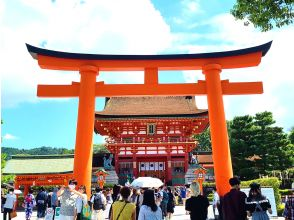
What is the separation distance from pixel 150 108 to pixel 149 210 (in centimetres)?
2275

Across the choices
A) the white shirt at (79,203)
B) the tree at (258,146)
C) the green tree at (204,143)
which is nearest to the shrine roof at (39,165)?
the tree at (258,146)

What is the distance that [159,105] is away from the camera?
90.4 ft

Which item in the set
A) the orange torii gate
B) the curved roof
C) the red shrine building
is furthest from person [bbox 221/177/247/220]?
the red shrine building

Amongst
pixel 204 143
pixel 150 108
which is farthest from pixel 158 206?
pixel 204 143

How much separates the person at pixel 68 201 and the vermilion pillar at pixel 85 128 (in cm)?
427

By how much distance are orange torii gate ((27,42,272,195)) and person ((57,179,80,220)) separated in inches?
183

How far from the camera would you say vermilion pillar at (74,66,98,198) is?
34.4 feet

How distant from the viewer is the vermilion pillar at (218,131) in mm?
10586

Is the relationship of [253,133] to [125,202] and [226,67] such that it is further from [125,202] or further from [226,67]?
[125,202]

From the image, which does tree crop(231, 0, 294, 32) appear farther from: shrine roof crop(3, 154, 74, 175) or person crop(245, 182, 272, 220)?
shrine roof crop(3, 154, 74, 175)

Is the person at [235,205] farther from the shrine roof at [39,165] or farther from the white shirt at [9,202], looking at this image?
the shrine roof at [39,165]

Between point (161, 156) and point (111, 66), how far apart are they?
14914 mm

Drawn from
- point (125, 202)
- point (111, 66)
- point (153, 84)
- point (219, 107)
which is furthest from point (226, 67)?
point (125, 202)

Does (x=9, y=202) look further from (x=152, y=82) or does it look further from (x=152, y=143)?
(x=152, y=143)
